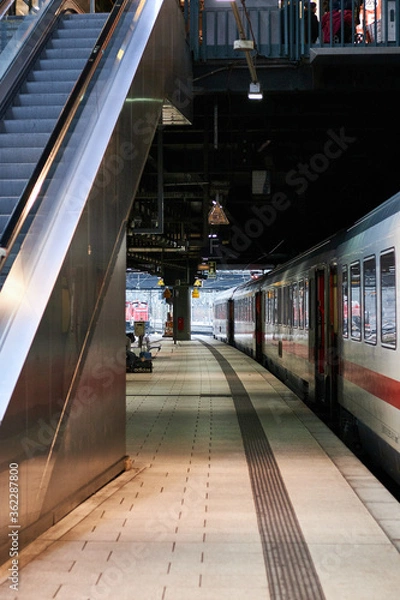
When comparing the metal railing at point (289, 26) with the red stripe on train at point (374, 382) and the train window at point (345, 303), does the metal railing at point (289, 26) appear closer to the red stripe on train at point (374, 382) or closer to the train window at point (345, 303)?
the train window at point (345, 303)

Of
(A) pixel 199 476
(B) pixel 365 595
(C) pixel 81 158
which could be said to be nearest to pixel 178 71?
(C) pixel 81 158

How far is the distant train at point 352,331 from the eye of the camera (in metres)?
8.86

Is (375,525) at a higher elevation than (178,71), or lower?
lower

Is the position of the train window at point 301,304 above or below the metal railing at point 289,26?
below

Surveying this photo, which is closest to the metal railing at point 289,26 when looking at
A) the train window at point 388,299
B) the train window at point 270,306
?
the train window at point 388,299

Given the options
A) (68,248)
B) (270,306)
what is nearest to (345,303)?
(68,248)

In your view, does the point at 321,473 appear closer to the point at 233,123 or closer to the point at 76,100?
the point at 76,100

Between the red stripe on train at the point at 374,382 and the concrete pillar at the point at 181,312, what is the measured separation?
114ft

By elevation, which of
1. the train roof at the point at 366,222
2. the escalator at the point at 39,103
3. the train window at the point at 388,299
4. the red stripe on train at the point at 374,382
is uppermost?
the escalator at the point at 39,103

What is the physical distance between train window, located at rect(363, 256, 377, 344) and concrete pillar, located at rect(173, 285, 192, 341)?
36012 millimetres

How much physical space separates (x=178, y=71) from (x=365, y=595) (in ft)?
31.1

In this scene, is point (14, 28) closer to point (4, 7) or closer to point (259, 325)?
point (4, 7)

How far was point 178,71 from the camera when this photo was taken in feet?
42.5

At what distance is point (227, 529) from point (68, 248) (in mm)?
2523
